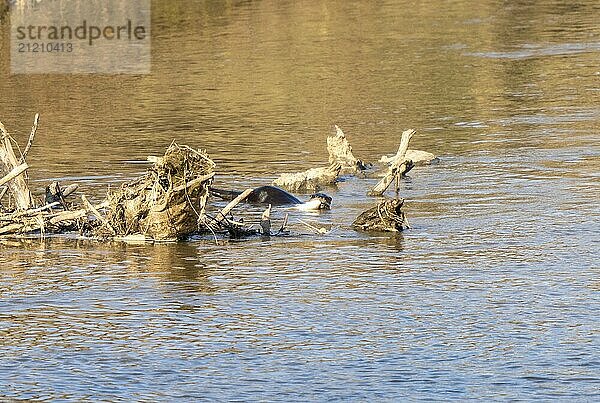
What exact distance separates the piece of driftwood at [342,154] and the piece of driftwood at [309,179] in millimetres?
650

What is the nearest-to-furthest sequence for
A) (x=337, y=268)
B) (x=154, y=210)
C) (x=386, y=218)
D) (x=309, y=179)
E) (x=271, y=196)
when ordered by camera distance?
1. (x=337, y=268)
2. (x=154, y=210)
3. (x=386, y=218)
4. (x=271, y=196)
5. (x=309, y=179)

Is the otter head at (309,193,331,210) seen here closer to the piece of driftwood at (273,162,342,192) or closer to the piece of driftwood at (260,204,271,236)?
the piece of driftwood at (273,162,342,192)

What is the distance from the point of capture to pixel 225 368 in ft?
29.8

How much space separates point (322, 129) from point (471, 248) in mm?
8526

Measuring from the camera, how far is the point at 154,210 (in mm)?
12750

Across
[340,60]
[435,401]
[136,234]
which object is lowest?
[435,401]

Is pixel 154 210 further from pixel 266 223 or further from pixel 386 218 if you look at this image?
pixel 386 218

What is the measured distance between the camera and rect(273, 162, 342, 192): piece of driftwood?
15656mm

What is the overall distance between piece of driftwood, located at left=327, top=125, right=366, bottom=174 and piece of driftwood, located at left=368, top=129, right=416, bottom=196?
1.19 m

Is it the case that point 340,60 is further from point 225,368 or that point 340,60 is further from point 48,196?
point 225,368

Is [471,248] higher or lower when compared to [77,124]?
lower

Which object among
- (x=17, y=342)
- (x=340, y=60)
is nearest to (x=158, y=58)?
(x=340, y=60)

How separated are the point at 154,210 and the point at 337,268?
195cm

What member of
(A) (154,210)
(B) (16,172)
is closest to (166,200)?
(A) (154,210)
